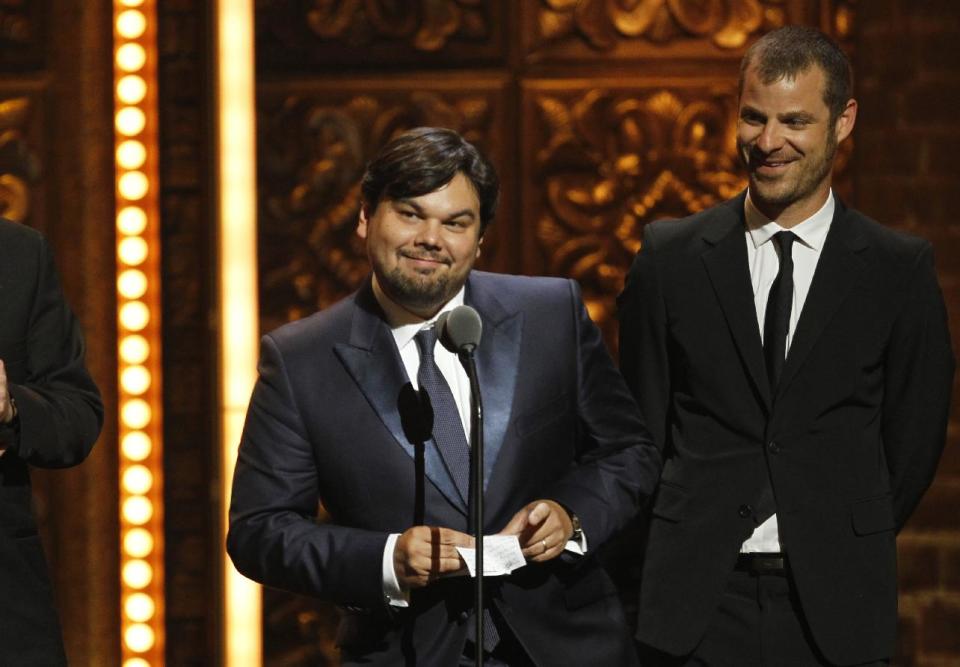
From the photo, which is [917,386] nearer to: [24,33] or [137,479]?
[137,479]

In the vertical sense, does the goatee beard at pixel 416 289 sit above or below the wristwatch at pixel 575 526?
above

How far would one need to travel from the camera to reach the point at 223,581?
4.41 m

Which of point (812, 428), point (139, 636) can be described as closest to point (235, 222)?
point (139, 636)

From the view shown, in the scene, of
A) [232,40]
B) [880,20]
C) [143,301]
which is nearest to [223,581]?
[143,301]

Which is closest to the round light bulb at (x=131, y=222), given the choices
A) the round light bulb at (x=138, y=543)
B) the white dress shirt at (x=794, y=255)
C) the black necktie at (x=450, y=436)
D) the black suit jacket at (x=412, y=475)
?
the round light bulb at (x=138, y=543)

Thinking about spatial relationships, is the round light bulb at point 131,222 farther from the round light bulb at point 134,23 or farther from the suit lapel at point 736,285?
the suit lapel at point 736,285

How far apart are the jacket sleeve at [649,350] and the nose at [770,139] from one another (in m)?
0.37

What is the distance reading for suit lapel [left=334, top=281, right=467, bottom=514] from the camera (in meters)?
2.75

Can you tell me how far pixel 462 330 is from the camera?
7.90 feet

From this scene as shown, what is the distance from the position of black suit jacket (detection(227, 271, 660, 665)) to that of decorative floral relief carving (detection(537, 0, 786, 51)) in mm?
1649

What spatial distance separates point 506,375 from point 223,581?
186 centimetres

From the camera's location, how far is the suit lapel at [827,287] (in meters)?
3.00

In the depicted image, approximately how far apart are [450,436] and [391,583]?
30cm

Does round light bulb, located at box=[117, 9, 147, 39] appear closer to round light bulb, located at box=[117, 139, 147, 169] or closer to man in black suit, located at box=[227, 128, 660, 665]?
round light bulb, located at box=[117, 139, 147, 169]
